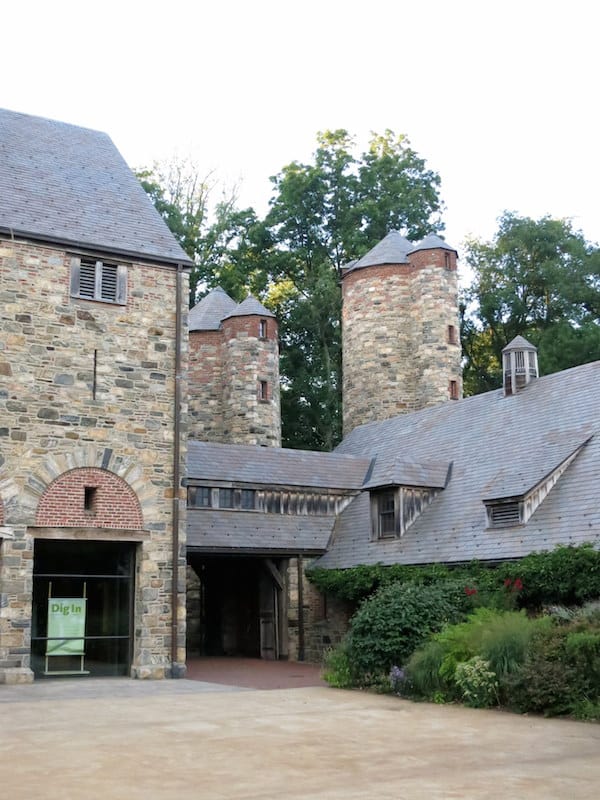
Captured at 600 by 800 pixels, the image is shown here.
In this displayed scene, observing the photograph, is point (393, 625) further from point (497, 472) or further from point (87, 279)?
point (87, 279)

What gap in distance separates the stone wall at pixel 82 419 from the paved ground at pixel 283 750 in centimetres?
361

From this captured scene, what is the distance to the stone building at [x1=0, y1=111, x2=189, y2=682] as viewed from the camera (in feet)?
59.6

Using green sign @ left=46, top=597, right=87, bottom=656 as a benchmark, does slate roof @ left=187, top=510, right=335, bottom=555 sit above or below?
above

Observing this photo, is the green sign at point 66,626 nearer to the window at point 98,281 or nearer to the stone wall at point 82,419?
the stone wall at point 82,419

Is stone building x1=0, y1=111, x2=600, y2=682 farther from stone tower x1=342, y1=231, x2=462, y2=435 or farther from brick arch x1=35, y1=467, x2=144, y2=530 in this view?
stone tower x1=342, y1=231, x2=462, y2=435

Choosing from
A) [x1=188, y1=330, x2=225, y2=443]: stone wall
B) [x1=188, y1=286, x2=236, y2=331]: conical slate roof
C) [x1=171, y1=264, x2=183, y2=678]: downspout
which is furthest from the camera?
[x1=188, y1=286, x2=236, y2=331]: conical slate roof

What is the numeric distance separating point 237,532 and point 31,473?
251 inches

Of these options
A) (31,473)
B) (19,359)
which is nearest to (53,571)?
(31,473)

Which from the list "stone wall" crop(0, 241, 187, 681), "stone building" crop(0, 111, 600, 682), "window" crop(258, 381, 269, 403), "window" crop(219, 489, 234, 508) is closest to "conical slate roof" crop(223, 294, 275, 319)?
"window" crop(258, 381, 269, 403)

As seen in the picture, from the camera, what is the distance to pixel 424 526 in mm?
21656

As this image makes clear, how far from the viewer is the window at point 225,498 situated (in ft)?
78.3

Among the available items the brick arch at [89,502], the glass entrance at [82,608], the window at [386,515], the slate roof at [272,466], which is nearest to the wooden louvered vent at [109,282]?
the brick arch at [89,502]

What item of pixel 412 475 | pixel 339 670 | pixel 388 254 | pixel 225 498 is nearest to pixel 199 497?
pixel 225 498

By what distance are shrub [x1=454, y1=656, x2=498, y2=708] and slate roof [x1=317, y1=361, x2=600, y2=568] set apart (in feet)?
13.2
